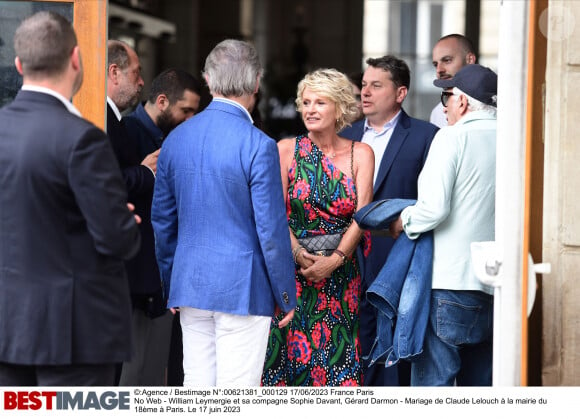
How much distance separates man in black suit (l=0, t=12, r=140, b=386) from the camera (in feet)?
10.2

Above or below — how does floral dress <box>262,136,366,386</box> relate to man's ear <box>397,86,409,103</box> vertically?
below

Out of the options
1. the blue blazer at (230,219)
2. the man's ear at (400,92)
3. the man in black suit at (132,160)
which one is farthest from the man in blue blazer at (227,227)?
the man's ear at (400,92)

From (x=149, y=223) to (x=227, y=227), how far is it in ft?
3.30

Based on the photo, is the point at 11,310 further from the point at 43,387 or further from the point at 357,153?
the point at 357,153

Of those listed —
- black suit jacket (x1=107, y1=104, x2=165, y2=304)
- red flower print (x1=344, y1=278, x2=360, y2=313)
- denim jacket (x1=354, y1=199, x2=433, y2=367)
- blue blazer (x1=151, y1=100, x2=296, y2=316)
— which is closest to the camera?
blue blazer (x1=151, y1=100, x2=296, y2=316)

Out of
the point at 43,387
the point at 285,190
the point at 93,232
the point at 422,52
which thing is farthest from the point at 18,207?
the point at 422,52

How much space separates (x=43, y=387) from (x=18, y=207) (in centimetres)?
61

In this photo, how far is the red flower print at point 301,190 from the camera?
4516mm

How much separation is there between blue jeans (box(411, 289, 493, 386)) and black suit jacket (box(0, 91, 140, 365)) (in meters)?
1.44

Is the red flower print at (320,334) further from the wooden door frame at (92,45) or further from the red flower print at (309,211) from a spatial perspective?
the wooden door frame at (92,45)

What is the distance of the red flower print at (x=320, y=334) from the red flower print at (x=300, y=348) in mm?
40

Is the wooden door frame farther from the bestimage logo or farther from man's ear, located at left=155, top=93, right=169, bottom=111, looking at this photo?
man's ear, located at left=155, top=93, right=169, bottom=111

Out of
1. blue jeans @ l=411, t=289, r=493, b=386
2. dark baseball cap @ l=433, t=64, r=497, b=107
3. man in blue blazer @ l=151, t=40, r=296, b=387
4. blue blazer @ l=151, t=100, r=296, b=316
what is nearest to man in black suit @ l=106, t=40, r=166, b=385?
man in blue blazer @ l=151, t=40, r=296, b=387

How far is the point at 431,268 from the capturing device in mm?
4121
